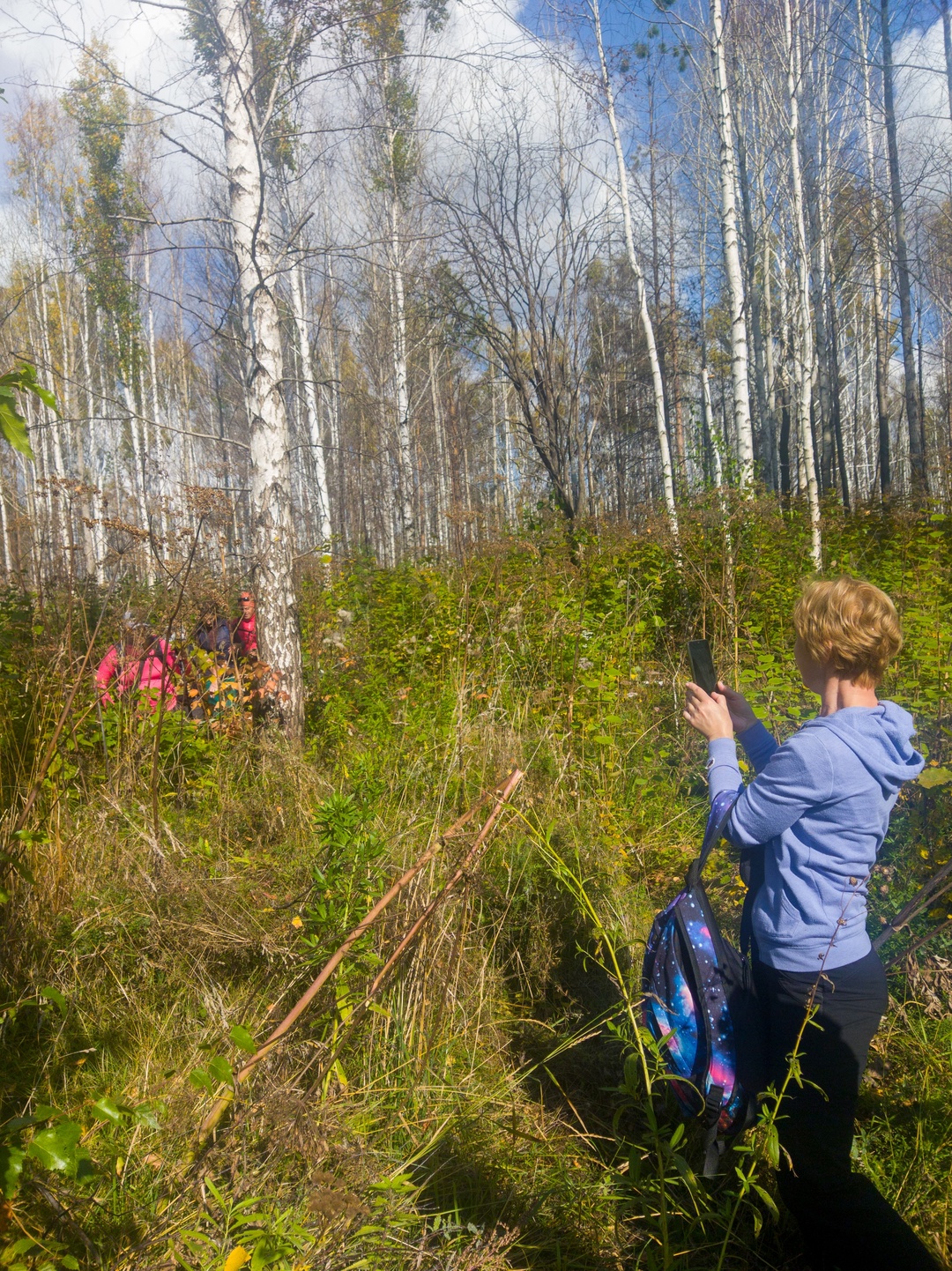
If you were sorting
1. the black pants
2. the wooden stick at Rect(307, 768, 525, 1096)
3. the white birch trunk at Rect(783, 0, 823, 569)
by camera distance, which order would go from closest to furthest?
the black pants → the wooden stick at Rect(307, 768, 525, 1096) → the white birch trunk at Rect(783, 0, 823, 569)

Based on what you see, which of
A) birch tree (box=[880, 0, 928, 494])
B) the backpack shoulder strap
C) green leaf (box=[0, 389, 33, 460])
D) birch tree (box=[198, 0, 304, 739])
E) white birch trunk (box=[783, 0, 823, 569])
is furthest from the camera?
birch tree (box=[880, 0, 928, 494])

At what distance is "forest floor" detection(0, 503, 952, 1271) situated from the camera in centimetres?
164

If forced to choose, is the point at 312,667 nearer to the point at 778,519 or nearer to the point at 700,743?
the point at 700,743

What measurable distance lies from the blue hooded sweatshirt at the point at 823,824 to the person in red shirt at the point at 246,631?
11.9 feet

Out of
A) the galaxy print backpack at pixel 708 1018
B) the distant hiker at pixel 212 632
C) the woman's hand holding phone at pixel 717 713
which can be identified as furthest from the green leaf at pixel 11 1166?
the distant hiker at pixel 212 632

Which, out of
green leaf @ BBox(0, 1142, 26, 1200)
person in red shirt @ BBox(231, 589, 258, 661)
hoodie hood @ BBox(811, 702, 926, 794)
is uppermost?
person in red shirt @ BBox(231, 589, 258, 661)

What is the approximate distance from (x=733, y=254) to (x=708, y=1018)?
28.3ft

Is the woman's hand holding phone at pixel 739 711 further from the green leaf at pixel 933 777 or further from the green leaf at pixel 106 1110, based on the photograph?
the green leaf at pixel 106 1110

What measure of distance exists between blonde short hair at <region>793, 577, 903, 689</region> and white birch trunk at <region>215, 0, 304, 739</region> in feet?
11.3

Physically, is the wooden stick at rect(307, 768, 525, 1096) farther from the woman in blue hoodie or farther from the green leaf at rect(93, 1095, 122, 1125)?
the green leaf at rect(93, 1095, 122, 1125)

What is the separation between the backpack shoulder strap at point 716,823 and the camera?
1631 mm

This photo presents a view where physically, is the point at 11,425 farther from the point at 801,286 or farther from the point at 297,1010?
the point at 801,286

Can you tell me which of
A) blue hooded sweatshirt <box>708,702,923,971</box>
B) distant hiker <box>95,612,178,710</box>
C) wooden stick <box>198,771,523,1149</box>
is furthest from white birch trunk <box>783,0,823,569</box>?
wooden stick <box>198,771,523,1149</box>

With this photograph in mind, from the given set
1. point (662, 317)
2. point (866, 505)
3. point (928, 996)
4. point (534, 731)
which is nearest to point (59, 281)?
point (662, 317)
